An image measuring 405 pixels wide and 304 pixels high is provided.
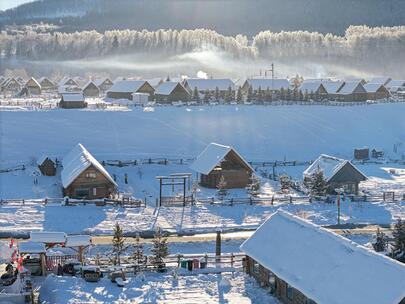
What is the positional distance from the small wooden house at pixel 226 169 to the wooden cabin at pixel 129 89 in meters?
43.6

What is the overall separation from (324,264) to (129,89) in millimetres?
71388

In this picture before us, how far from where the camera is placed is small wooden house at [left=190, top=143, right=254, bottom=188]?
151ft

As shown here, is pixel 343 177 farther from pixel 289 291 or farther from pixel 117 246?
pixel 289 291

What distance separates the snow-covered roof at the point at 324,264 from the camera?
61.6ft

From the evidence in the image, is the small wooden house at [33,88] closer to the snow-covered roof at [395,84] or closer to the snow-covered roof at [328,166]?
the snow-covered roof at [395,84]

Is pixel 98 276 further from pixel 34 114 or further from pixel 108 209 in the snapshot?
pixel 34 114

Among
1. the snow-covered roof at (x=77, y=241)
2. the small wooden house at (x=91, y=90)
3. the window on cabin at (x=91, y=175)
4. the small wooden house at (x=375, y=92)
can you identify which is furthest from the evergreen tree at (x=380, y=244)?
the small wooden house at (x=91, y=90)

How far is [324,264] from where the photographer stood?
2139 cm

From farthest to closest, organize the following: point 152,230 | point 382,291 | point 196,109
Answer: point 196,109, point 152,230, point 382,291

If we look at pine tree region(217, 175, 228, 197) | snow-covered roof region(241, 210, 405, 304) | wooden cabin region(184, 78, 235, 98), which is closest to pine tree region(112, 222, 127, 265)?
snow-covered roof region(241, 210, 405, 304)

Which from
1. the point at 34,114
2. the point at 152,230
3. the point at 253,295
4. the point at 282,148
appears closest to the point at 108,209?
the point at 152,230

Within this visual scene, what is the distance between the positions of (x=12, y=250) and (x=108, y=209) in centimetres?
1330

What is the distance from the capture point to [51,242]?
26.6 m

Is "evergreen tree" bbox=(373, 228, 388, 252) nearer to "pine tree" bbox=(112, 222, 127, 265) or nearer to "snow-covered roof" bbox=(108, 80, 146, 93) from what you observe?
"pine tree" bbox=(112, 222, 127, 265)
